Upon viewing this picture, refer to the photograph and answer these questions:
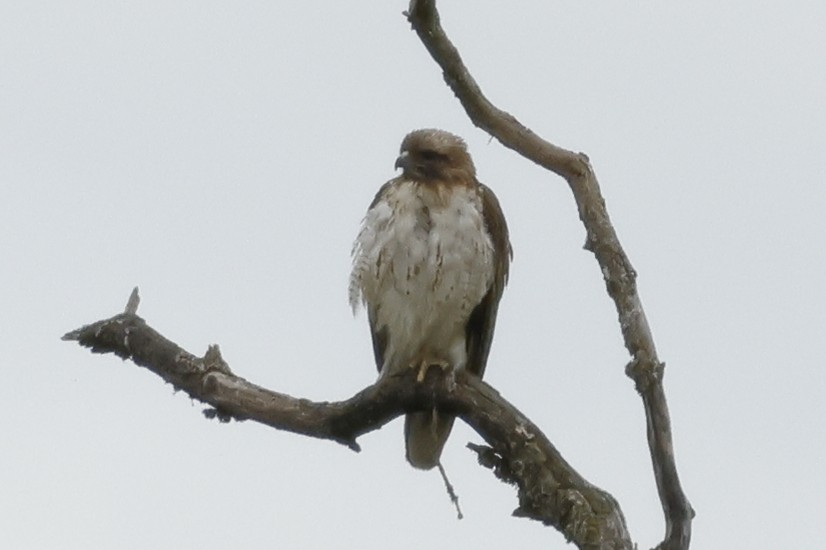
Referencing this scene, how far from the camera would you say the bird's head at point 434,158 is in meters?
9.38

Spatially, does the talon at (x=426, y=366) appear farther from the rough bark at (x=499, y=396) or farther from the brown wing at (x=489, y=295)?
the brown wing at (x=489, y=295)

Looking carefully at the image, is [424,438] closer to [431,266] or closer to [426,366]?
[426,366]

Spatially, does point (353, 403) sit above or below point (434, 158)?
below

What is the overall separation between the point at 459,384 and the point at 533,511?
3.18ft

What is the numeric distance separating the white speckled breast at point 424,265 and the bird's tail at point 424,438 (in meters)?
0.39

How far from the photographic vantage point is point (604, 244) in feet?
23.9

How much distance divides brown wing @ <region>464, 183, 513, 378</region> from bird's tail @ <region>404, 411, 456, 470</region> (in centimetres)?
42

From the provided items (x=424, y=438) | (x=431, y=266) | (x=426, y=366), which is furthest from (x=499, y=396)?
(x=424, y=438)

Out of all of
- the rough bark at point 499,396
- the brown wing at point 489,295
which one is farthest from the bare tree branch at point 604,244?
the brown wing at point 489,295

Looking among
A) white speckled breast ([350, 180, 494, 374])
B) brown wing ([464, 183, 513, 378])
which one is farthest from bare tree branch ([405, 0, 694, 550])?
brown wing ([464, 183, 513, 378])

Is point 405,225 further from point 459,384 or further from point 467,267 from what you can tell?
point 459,384

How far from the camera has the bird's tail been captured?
9.55 metres

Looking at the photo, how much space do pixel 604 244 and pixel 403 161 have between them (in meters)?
2.42

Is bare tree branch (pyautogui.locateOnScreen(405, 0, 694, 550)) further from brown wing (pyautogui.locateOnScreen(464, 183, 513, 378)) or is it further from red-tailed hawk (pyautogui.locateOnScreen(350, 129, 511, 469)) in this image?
brown wing (pyautogui.locateOnScreen(464, 183, 513, 378))
